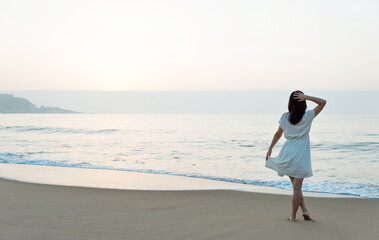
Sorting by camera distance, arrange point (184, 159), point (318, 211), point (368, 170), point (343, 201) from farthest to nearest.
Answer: point (184, 159) → point (368, 170) → point (343, 201) → point (318, 211)

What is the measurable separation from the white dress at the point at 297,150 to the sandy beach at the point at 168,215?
0.74m

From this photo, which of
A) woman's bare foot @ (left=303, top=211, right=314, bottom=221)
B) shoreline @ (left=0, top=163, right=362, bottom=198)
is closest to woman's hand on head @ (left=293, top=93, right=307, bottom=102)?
woman's bare foot @ (left=303, top=211, right=314, bottom=221)

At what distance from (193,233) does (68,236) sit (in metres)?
1.45

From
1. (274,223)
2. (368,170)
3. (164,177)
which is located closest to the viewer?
(274,223)

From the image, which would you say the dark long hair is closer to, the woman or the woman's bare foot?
the woman

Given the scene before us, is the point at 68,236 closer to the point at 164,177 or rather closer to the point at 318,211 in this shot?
the point at 318,211

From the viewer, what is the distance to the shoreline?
9.31 m

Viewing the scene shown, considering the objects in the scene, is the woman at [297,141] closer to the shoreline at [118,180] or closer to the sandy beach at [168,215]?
the sandy beach at [168,215]

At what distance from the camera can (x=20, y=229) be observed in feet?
15.6

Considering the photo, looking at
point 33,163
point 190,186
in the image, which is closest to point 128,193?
point 190,186

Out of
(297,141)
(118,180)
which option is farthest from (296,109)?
(118,180)

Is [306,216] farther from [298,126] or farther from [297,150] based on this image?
[298,126]

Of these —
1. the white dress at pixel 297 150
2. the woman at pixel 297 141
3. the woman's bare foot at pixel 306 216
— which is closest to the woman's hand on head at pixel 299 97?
the woman at pixel 297 141

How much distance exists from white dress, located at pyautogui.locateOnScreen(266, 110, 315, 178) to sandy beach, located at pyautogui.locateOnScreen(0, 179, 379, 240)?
736 millimetres
